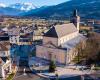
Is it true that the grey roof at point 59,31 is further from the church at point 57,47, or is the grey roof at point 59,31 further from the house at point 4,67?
the house at point 4,67

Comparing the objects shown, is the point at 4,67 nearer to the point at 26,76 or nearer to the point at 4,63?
the point at 4,63

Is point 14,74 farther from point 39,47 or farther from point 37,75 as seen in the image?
point 39,47

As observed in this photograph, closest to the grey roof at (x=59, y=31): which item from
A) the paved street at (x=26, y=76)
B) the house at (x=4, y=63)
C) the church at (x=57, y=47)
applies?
the church at (x=57, y=47)

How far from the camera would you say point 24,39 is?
181 feet

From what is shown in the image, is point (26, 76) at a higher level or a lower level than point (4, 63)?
lower

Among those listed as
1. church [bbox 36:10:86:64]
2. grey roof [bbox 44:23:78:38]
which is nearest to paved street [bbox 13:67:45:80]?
church [bbox 36:10:86:64]

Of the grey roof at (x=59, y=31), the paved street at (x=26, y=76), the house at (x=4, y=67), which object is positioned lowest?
the paved street at (x=26, y=76)

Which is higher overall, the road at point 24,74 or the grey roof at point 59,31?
Result: the grey roof at point 59,31

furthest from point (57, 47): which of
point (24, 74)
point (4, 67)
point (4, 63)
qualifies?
point (4, 67)

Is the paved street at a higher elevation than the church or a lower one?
lower

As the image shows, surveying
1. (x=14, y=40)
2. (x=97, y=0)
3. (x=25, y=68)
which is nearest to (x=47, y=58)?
(x=25, y=68)

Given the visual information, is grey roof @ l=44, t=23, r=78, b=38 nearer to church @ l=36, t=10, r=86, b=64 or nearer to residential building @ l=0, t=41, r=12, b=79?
church @ l=36, t=10, r=86, b=64

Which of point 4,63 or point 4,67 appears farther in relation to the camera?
point 4,63

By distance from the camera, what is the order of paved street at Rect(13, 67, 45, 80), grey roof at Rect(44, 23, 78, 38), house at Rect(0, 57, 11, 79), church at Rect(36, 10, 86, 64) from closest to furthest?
house at Rect(0, 57, 11, 79), paved street at Rect(13, 67, 45, 80), church at Rect(36, 10, 86, 64), grey roof at Rect(44, 23, 78, 38)
